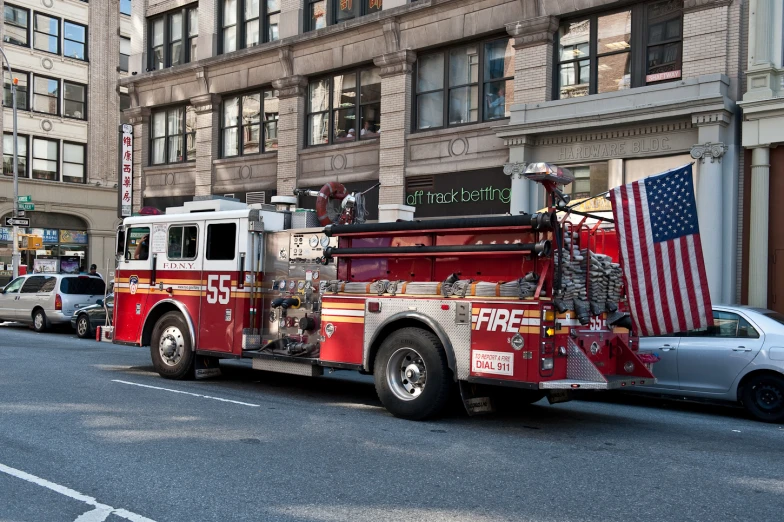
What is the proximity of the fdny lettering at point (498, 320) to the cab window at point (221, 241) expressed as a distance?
4319 millimetres

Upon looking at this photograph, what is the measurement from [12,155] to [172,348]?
3068 cm

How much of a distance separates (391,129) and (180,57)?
10.6 meters

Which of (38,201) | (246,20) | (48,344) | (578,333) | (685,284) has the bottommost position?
(48,344)

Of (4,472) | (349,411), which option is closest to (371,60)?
(349,411)

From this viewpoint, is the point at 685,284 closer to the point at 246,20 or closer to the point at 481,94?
the point at 481,94

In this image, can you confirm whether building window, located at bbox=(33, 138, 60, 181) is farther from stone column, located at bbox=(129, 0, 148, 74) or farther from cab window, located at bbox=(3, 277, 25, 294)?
cab window, located at bbox=(3, 277, 25, 294)

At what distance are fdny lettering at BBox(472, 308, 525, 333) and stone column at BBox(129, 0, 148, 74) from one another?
23.9 metres

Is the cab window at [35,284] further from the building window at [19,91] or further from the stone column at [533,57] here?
the building window at [19,91]

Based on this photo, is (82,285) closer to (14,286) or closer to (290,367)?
(14,286)

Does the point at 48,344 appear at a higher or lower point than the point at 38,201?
lower

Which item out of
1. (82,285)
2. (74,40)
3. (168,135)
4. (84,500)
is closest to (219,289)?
(84,500)

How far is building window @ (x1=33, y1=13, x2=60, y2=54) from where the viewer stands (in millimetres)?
38469

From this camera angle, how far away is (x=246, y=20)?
990 inches

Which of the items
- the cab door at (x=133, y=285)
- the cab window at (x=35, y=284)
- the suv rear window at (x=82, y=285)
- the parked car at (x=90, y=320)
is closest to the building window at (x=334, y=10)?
the suv rear window at (x=82, y=285)
